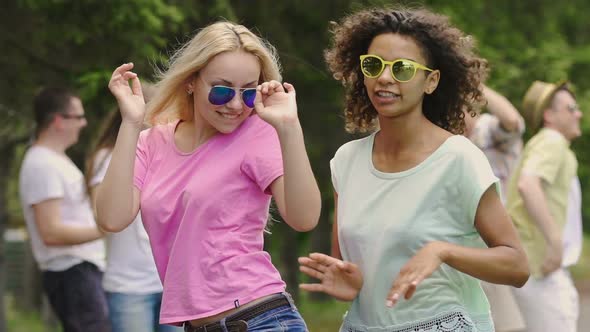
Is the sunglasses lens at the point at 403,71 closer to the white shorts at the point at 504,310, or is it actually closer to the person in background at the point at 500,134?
the white shorts at the point at 504,310

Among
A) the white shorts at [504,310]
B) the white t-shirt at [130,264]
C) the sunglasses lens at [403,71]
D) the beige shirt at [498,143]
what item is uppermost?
the sunglasses lens at [403,71]

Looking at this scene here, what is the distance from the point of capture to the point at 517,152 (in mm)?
7902

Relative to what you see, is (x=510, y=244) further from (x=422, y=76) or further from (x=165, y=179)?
(x=165, y=179)

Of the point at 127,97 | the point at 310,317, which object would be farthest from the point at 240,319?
the point at 310,317

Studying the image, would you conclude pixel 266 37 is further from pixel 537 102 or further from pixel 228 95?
pixel 228 95

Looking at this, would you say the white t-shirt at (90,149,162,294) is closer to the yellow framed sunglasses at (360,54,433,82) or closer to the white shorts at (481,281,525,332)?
the white shorts at (481,281,525,332)

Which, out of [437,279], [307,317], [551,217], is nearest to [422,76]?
[437,279]

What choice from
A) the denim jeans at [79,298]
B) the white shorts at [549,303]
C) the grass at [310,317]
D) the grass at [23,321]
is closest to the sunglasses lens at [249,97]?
the denim jeans at [79,298]

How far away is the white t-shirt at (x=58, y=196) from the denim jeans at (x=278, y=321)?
2.85 meters

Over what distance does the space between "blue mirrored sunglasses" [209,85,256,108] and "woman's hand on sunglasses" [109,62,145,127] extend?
0.81ft

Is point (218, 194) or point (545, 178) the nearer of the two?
point (218, 194)

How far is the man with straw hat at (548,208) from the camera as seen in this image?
6.93 meters

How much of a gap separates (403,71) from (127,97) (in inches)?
35.8

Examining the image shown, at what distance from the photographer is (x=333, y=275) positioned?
3949 mm
